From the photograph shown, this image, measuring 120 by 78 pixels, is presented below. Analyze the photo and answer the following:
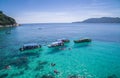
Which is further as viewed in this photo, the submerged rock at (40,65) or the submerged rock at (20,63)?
the submerged rock at (20,63)

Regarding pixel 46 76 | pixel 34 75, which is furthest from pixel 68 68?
pixel 34 75

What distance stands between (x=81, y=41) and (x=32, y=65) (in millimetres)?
27679

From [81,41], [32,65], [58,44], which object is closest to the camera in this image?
[32,65]

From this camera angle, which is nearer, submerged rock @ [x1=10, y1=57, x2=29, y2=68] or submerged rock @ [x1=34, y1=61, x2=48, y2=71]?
submerged rock @ [x1=34, y1=61, x2=48, y2=71]

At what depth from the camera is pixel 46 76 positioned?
2062 cm

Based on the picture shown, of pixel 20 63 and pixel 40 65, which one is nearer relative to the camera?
pixel 40 65

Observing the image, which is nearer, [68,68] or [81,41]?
[68,68]

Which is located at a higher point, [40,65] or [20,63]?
[20,63]

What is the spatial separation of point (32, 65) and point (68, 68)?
8.50 metres

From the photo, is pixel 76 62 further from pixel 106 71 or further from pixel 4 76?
pixel 4 76

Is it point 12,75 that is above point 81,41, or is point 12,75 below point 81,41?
below

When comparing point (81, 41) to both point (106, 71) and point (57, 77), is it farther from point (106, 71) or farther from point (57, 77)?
point (57, 77)

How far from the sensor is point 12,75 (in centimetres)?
2139

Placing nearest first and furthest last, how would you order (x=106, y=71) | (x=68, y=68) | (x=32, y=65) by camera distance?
(x=106, y=71)
(x=68, y=68)
(x=32, y=65)
